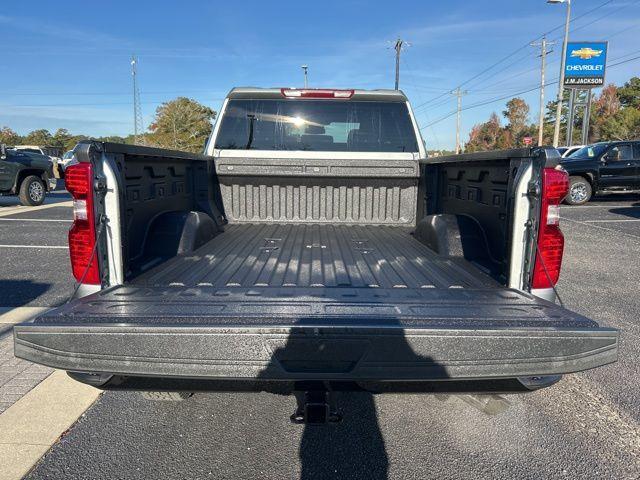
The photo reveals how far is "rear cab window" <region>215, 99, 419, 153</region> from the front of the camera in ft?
15.3

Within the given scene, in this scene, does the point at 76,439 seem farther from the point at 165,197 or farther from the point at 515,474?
the point at 515,474

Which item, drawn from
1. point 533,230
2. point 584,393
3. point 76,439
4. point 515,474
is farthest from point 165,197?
point 584,393

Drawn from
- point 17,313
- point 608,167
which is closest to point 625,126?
point 608,167

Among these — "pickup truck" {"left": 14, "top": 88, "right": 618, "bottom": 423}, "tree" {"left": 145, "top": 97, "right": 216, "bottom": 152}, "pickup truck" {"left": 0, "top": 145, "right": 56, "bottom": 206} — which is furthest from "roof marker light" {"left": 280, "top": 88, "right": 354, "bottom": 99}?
"tree" {"left": 145, "top": 97, "right": 216, "bottom": 152}

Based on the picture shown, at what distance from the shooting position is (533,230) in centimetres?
241

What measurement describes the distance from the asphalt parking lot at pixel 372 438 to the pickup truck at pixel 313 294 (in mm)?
635

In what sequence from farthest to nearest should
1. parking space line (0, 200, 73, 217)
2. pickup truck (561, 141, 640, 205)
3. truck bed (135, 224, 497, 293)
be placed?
pickup truck (561, 141, 640, 205)
parking space line (0, 200, 73, 217)
truck bed (135, 224, 497, 293)

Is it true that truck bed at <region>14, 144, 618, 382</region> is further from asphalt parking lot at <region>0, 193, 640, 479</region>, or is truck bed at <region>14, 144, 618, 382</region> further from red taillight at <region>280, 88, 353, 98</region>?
red taillight at <region>280, 88, 353, 98</region>

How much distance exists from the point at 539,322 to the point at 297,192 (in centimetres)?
305

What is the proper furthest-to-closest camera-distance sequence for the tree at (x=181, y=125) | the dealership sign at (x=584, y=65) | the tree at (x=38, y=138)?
1. the tree at (x=38, y=138)
2. the tree at (x=181, y=125)
3. the dealership sign at (x=584, y=65)

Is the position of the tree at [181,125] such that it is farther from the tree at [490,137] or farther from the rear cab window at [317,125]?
the rear cab window at [317,125]

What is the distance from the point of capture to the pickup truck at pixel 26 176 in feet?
42.3

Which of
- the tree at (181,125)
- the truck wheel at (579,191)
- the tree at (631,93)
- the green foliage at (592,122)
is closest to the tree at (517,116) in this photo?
the green foliage at (592,122)

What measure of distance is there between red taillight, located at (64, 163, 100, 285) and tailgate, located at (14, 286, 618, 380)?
1.45 feet
